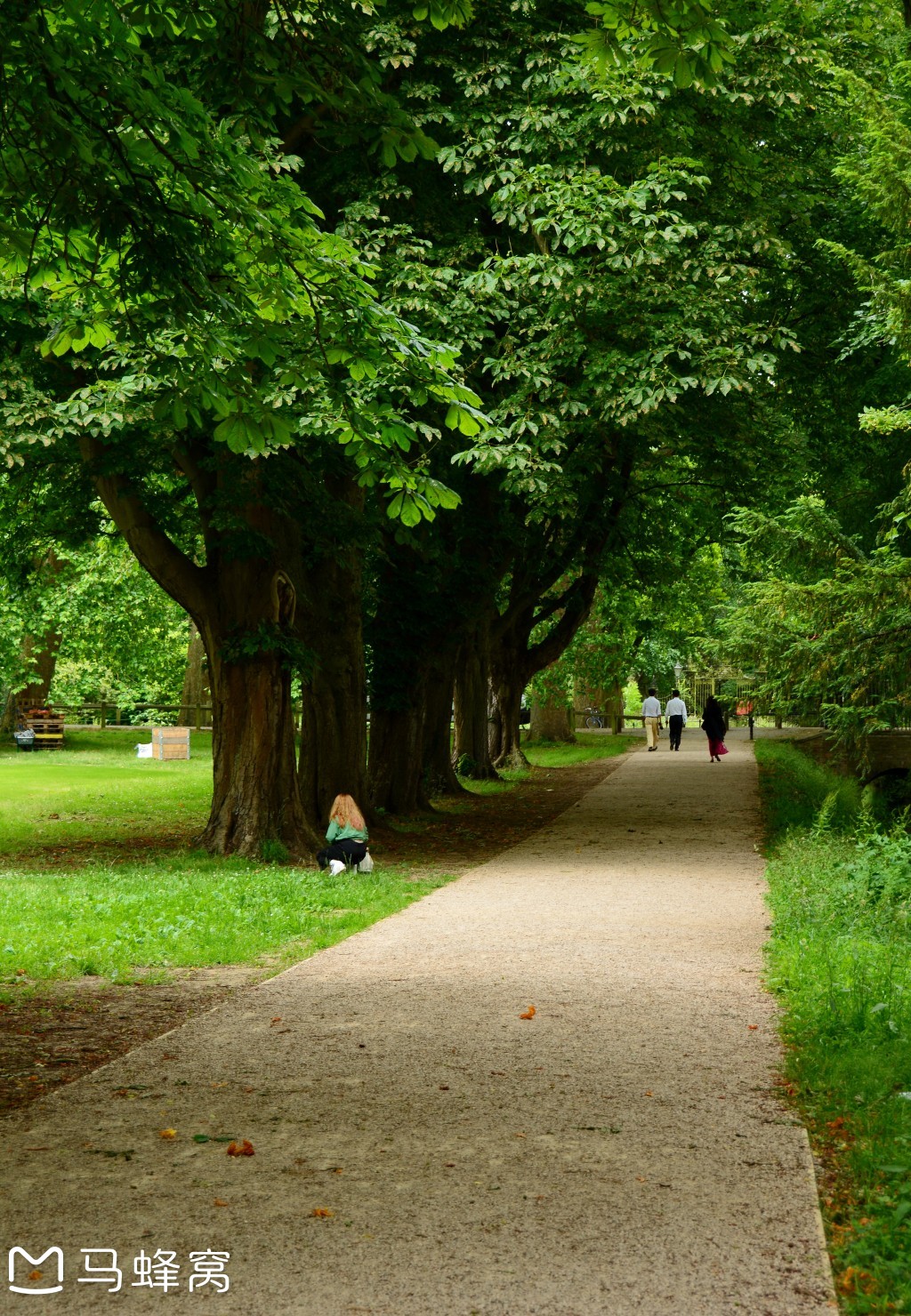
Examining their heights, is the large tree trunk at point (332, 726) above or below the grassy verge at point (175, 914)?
above

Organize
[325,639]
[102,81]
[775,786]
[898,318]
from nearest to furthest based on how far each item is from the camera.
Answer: [102,81], [898,318], [325,639], [775,786]

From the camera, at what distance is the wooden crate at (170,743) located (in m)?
32.7

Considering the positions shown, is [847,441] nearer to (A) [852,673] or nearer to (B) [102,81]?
(A) [852,673]

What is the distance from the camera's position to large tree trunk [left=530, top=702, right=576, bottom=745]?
128ft

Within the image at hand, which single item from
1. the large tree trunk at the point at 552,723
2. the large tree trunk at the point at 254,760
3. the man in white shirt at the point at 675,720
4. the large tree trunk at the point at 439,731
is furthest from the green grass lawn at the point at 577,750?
the large tree trunk at the point at 254,760

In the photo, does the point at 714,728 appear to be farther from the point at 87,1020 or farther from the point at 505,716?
the point at 87,1020

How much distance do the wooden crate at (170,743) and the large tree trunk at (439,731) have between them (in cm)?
1078

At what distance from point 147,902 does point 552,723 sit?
28.5m

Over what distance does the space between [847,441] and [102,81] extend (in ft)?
55.5

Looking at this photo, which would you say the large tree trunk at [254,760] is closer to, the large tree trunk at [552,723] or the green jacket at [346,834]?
the green jacket at [346,834]

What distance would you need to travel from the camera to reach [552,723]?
39500 millimetres

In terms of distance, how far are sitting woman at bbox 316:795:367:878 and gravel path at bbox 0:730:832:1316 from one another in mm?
4375

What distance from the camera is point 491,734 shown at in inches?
1245

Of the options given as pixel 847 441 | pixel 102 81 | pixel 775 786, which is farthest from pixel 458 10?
pixel 775 786
